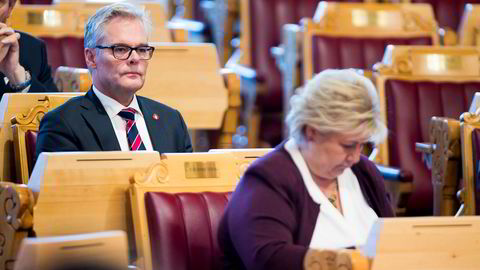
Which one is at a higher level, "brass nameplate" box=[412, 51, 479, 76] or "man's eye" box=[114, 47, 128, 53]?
"man's eye" box=[114, 47, 128, 53]

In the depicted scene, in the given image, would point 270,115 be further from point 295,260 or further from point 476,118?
point 295,260

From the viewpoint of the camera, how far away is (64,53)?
334 centimetres

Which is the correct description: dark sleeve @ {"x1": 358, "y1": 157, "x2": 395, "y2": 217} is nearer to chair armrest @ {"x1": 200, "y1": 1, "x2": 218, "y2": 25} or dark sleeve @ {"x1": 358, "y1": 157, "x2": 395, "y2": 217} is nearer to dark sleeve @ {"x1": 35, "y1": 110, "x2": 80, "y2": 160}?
dark sleeve @ {"x1": 35, "y1": 110, "x2": 80, "y2": 160}

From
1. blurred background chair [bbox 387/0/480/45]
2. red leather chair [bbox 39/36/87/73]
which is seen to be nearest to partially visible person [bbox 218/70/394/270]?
red leather chair [bbox 39/36/87/73]

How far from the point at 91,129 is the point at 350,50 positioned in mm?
1808

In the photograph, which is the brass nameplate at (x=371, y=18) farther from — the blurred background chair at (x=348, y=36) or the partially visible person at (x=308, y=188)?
the partially visible person at (x=308, y=188)

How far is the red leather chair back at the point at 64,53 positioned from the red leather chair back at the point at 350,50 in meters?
0.87

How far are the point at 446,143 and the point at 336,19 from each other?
3.92 feet

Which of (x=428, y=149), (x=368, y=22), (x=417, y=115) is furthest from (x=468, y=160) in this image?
(x=368, y=22)

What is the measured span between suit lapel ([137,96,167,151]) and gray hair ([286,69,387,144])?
555 mm

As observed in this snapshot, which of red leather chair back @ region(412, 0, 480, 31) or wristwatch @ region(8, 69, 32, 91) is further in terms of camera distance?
red leather chair back @ region(412, 0, 480, 31)

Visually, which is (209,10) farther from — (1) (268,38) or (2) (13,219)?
(2) (13,219)

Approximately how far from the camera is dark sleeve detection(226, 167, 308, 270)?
5.39 ft

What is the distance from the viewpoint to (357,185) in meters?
1.88
